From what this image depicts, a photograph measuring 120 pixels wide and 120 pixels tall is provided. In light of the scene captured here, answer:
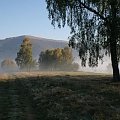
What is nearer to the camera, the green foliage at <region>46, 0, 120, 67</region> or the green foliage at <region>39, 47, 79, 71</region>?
the green foliage at <region>46, 0, 120, 67</region>

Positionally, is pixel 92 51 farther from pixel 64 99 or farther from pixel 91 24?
pixel 64 99

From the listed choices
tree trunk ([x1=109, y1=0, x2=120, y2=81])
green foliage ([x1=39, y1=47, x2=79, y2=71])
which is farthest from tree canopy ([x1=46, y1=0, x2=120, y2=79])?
green foliage ([x1=39, y1=47, x2=79, y2=71])

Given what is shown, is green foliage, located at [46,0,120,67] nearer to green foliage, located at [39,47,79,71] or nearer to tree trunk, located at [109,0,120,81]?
tree trunk, located at [109,0,120,81]

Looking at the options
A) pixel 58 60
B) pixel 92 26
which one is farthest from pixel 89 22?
pixel 58 60

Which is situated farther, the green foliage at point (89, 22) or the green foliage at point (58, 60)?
the green foliage at point (58, 60)

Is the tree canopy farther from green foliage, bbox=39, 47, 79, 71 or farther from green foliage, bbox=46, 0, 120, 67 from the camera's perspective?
green foliage, bbox=39, 47, 79, 71

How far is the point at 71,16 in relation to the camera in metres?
41.1

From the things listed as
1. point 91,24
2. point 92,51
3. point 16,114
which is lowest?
point 16,114

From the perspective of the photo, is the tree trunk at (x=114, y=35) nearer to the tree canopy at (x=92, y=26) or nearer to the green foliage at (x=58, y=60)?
the tree canopy at (x=92, y=26)

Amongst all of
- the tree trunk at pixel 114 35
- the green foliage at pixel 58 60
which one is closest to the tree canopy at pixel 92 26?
the tree trunk at pixel 114 35

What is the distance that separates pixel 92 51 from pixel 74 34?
2.98m

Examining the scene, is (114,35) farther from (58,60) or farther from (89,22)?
(58,60)

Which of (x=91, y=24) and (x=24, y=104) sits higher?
(x=91, y=24)

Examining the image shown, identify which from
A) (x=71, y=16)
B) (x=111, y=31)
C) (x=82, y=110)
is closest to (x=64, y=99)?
(x=82, y=110)
